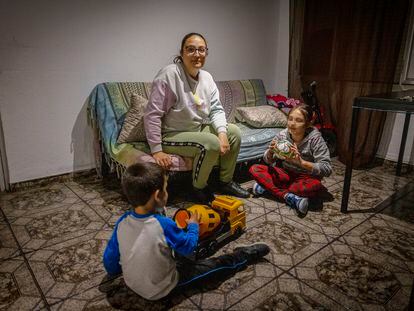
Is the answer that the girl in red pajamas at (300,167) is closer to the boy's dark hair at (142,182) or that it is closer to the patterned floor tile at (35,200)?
the boy's dark hair at (142,182)

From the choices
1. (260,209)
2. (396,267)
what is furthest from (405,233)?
(260,209)

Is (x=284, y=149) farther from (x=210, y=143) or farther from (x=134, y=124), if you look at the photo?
(x=134, y=124)

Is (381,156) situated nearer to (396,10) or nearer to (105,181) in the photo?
(396,10)

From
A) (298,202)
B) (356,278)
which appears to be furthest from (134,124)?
(356,278)

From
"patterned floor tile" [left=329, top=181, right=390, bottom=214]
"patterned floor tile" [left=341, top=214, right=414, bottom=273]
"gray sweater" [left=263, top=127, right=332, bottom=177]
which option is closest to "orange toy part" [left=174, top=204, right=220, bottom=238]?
"patterned floor tile" [left=341, top=214, right=414, bottom=273]

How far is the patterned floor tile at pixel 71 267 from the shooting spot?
1.35 meters

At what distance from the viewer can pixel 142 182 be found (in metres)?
1.09

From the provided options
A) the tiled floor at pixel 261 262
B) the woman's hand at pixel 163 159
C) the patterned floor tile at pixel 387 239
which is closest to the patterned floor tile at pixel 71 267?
the tiled floor at pixel 261 262

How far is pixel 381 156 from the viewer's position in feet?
10.0

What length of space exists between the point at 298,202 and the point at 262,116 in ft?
3.54

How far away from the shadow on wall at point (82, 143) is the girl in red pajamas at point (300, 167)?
1.43 metres

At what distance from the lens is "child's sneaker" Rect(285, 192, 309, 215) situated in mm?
2006

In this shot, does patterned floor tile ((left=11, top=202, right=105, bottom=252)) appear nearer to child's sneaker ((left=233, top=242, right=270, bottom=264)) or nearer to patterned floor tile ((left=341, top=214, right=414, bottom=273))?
child's sneaker ((left=233, top=242, right=270, bottom=264))

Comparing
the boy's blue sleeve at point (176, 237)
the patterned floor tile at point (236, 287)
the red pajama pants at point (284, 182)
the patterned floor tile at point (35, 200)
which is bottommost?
the patterned floor tile at point (35, 200)
